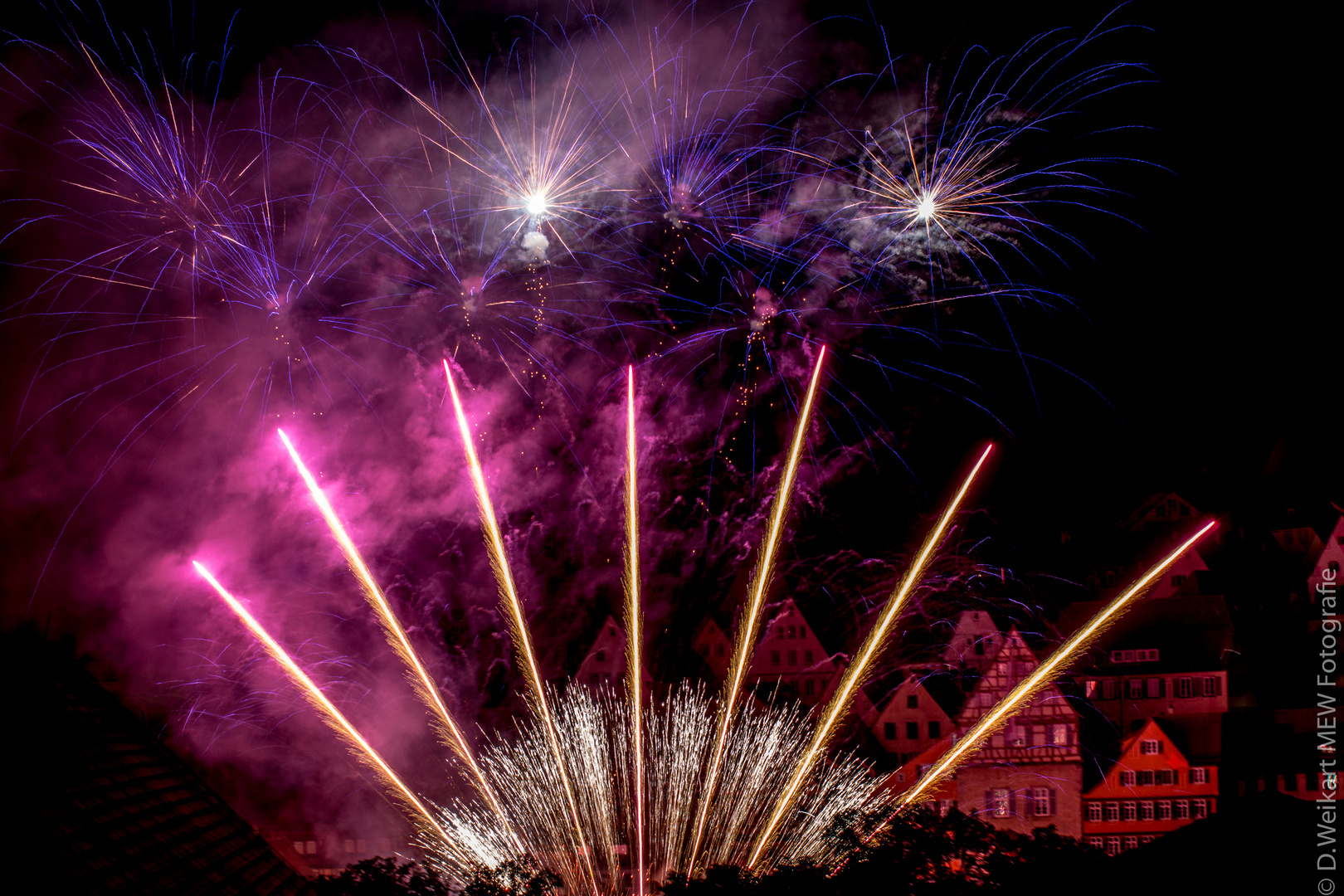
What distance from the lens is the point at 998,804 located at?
96.9ft

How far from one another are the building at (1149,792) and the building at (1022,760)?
0.84m

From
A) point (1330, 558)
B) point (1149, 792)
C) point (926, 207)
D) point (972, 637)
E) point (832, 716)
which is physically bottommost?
point (1149, 792)

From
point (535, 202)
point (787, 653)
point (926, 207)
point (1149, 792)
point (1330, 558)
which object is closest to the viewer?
point (926, 207)

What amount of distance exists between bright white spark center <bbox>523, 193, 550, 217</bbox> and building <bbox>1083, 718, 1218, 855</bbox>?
84.7ft

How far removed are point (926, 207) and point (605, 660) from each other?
21630mm

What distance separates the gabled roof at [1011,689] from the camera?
2980 centimetres

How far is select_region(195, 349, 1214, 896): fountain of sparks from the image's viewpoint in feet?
68.6

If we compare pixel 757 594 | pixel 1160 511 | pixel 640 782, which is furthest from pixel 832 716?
pixel 1160 511

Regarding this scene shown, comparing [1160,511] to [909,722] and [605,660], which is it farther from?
[605,660]

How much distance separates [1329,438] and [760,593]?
37.3 metres

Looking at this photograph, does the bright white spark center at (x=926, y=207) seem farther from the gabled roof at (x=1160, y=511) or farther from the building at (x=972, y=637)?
the gabled roof at (x=1160, y=511)

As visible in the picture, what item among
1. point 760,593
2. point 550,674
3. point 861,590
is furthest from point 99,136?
point 861,590

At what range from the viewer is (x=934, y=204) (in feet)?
61.9

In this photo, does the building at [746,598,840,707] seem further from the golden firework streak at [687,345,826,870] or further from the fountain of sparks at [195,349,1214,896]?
the golden firework streak at [687,345,826,870]
